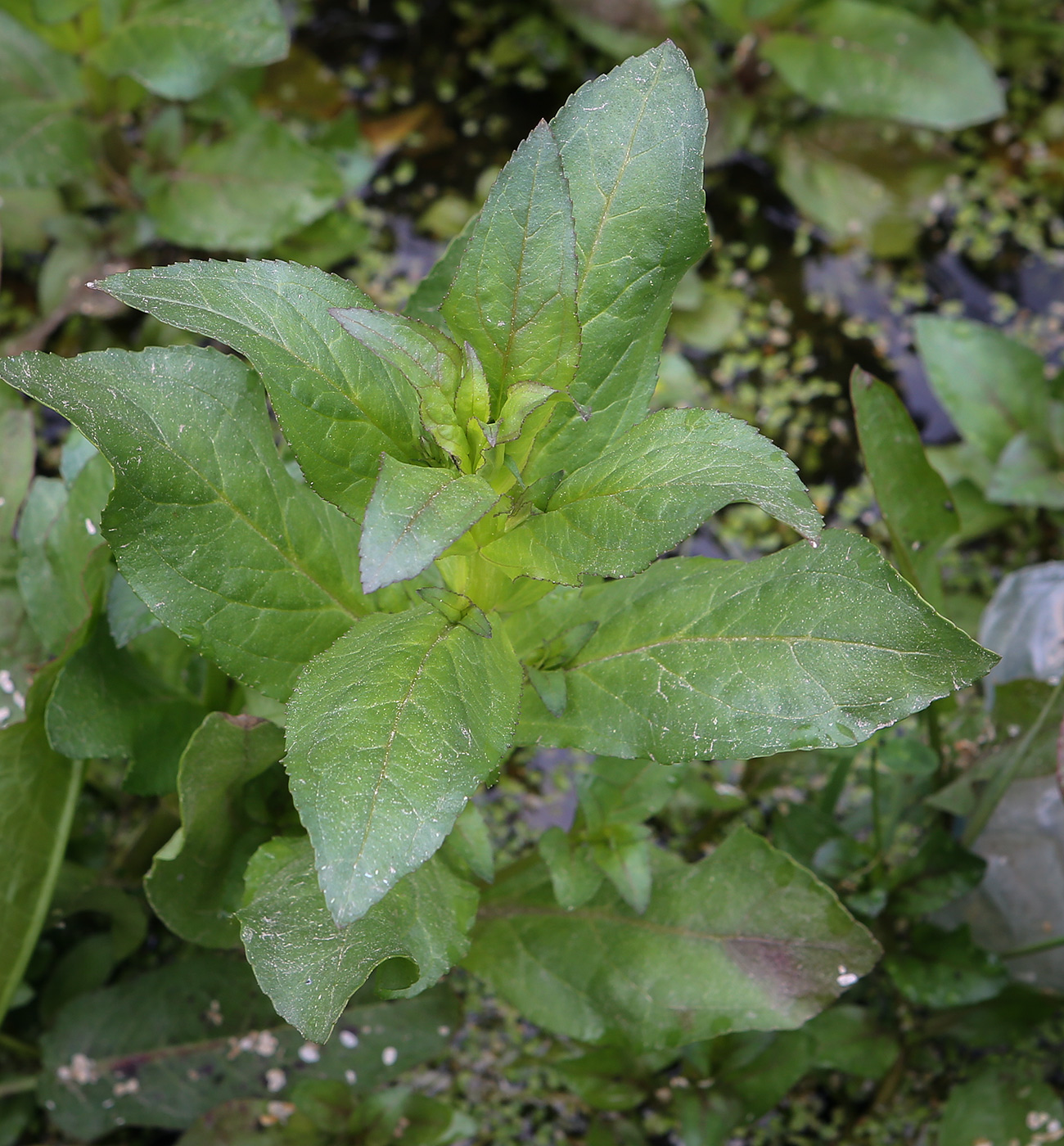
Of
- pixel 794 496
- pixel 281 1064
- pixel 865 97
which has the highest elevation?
pixel 794 496

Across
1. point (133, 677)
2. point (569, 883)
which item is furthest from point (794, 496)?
point (133, 677)

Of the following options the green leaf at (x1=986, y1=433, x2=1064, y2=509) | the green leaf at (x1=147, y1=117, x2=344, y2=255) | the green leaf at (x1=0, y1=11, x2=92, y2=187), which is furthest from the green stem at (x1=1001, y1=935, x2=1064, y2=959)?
the green leaf at (x1=0, y1=11, x2=92, y2=187)

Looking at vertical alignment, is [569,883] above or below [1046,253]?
below

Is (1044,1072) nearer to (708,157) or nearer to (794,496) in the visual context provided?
(794,496)

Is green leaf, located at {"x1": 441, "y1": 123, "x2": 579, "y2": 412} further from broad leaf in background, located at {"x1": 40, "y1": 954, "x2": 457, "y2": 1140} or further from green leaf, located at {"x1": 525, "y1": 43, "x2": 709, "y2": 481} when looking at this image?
broad leaf in background, located at {"x1": 40, "y1": 954, "x2": 457, "y2": 1140}

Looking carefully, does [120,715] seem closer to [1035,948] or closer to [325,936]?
[325,936]

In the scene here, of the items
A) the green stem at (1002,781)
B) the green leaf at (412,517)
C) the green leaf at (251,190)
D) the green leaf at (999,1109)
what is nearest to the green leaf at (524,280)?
the green leaf at (412,517)
